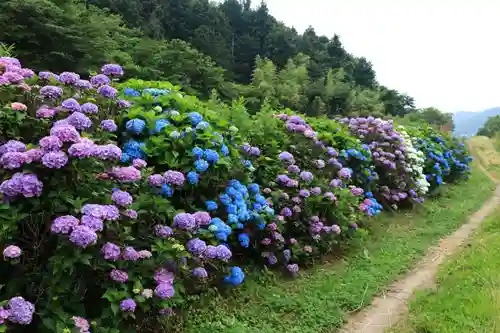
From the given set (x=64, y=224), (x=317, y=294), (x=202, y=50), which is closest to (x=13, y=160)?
(x=64, y=224)

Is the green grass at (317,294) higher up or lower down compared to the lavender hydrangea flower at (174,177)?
lower down

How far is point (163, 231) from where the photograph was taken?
304 cm

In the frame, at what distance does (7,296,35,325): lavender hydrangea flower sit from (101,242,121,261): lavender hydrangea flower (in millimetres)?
437

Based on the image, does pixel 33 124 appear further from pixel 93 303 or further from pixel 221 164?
pixel 221 164

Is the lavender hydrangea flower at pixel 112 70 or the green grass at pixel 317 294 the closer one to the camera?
the green grass at pixel 317 294

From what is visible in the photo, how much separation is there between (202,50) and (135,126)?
82.5 feet

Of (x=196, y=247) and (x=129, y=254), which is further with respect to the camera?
(x=196, y=247)

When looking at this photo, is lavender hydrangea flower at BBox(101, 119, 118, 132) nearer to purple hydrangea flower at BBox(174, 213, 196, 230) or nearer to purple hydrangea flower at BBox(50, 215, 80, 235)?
purple hydrangea flower at BBox(174, 213, 196, 230)

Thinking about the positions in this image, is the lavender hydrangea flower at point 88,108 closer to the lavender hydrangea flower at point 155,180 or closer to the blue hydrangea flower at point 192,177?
the lavender hydrangea flower at point 155,180

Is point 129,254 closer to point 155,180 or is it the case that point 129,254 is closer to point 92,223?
point 92,223

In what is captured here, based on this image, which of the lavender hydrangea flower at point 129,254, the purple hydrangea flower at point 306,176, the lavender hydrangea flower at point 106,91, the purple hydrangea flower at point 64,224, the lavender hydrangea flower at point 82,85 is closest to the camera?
the purple hydrangea flower at point 64,224

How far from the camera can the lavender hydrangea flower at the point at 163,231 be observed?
3.04m

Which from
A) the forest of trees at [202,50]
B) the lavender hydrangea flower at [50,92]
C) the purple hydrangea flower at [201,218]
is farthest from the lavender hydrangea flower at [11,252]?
the forest of trees at [202,50]

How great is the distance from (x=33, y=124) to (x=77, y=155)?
0.63 metres
